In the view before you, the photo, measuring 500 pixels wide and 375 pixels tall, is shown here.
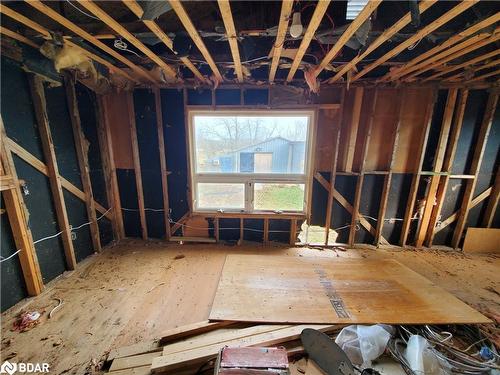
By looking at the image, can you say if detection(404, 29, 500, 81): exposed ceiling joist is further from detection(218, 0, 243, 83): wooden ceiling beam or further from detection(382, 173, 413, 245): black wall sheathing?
detection(218, 0, 243, 83): wooden ceiling beam

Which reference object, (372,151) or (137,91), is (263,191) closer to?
(372,151)

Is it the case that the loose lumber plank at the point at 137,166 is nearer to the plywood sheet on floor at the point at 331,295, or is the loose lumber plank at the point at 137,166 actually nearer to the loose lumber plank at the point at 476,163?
the plywood sheet on floor at the point at 331,295

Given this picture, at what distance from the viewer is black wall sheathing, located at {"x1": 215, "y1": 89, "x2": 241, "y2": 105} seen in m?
3.13

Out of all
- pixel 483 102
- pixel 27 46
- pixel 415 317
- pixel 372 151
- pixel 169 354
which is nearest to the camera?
pixel 169 354

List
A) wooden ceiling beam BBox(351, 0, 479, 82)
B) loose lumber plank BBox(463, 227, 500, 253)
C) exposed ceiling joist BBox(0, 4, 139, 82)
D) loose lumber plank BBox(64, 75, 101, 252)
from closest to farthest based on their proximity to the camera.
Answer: wooden ceiling beam BBox(351, 0, 479, 82), exposed ceiling joist BBox(0, 4, 139, 82), loose lumber plank BBox(64, 75, 101, 252), loose lumber plank BBox(463, 227, 500, 253)

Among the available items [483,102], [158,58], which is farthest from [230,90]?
[483,102]

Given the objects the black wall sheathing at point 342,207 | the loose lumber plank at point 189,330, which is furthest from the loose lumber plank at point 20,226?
the black wall sheathing at point 342,207

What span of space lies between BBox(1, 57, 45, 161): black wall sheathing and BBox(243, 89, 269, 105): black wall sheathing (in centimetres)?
251

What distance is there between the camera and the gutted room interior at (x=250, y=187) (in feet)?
5.22

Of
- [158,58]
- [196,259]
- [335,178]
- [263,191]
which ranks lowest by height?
[196,259]

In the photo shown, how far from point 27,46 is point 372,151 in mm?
4400

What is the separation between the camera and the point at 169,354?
59.9 inches

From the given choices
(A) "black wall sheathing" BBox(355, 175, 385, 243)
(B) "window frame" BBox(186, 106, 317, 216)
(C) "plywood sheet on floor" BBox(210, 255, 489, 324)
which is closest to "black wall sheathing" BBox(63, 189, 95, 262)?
(B) "window frame" BBox(186, 106, 317, 216)

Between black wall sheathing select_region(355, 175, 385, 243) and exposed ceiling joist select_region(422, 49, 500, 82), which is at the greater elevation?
exposed ceiling joist select_region(422, 49, 500, 82)
